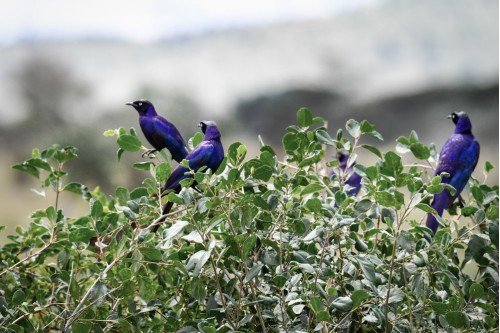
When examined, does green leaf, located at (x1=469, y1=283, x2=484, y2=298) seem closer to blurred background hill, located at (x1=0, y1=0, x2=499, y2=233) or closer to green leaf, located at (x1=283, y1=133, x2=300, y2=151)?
green leaf, located at (x1=283, y1=133, x2=300, y2=151)

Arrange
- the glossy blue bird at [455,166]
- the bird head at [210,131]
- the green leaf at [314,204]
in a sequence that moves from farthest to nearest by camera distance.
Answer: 1. the glossy blue bird at [455,166]
2. the bird head at [210,131]
3. the green leaf at [314,204]

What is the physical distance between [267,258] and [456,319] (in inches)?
9.4

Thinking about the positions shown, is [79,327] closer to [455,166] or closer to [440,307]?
[440,307]

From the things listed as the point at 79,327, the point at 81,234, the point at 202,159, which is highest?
the point at 202,159

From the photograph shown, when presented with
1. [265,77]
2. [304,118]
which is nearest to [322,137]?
[304,118]

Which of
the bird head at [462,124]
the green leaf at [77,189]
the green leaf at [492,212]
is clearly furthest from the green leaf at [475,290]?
the green leaf at [77,189]

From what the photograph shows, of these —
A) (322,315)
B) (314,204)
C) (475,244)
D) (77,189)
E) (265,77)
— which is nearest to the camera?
(322,315)

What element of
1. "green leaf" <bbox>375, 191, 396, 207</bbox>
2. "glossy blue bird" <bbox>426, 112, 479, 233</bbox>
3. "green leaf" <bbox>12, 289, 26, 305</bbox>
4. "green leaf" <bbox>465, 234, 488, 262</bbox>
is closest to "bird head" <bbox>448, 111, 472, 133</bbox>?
"glossy blue bird" <bbox>426, 112, 479, 233</bbox>

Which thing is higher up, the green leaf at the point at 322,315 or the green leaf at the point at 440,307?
the green leaf at the point at 440,307

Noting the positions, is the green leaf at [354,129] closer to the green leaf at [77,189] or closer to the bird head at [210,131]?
the bird head at [210,131]

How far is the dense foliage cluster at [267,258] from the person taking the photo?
829 millimetres

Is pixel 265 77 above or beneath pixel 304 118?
above

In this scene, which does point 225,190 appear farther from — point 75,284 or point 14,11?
point 14,11

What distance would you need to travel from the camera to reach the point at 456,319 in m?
0.85
